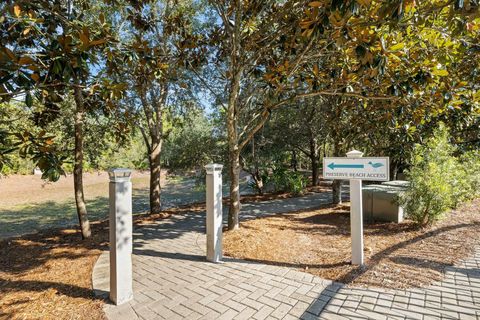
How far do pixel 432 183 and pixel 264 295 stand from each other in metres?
4.27

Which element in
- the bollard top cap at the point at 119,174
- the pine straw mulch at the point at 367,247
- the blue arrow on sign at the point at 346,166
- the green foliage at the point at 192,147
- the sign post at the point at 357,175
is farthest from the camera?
the green foliage at the point at 192,147

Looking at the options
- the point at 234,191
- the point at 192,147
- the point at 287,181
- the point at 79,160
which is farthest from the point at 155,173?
the point at 287,181

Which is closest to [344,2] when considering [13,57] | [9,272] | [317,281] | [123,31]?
[13,57]

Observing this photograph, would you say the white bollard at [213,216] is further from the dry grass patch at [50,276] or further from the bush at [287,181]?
the bush at [287,181]

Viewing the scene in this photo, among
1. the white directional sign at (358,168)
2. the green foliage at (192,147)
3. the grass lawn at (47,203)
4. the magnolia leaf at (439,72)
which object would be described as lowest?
the grass lawn at (47,203)

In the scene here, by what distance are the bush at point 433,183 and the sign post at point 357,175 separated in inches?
92.6

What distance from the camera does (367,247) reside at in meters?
4.85

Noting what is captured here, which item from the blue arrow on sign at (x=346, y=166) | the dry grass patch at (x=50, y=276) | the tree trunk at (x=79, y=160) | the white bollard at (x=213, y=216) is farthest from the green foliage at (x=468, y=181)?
the tree trunk at (x=79, y=160)

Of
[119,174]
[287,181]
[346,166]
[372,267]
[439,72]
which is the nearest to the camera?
[119,174]

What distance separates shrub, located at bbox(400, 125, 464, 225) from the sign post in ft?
7.70

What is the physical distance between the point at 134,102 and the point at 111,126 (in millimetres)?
2038

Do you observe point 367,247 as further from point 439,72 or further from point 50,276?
point 50,276

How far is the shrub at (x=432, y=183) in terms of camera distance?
534 cm

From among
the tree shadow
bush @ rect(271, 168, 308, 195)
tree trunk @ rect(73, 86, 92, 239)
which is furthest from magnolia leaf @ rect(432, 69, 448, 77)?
bush @ rect(271, 168, 308, 195)
